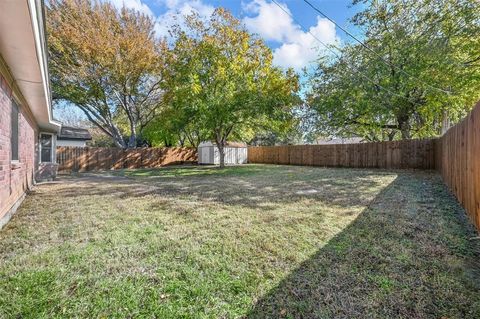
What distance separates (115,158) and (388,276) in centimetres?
1845

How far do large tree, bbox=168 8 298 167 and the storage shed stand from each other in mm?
7421

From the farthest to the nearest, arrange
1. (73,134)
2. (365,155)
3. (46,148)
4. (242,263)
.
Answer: (73,134) → (365,155) → (46,148) → (242,263)

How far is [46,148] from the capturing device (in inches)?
420

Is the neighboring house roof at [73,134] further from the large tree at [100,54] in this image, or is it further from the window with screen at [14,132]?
the window with screen at [14,132]

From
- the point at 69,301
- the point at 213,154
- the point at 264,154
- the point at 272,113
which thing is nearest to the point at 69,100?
the point at 213,154

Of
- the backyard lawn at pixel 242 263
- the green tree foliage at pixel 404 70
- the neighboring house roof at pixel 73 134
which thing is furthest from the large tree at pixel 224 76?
the backyard lawn at pixel 242 263

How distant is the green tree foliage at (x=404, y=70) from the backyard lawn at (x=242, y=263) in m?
8.27

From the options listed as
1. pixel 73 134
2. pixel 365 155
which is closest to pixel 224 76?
pixel 365 155

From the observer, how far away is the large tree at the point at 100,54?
12761 millimetres

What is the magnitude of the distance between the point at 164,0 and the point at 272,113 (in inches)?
290

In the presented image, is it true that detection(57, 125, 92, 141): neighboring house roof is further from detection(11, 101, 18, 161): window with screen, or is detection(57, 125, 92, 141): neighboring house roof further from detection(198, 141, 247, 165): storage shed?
detection(11, 101, 18, 161): window with screen

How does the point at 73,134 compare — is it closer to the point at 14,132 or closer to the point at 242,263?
the point at 14,132

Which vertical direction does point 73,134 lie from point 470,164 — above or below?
above

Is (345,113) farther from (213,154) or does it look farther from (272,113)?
(213,154)
